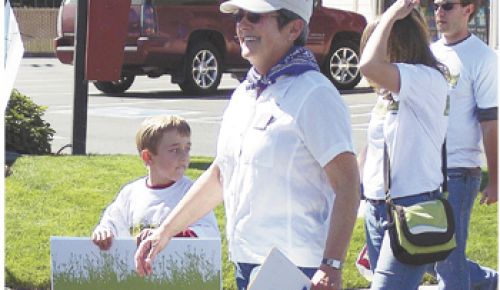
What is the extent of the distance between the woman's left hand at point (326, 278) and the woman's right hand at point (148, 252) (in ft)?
2.13

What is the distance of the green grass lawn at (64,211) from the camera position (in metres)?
6.93

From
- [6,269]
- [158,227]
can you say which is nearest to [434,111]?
[158,227]

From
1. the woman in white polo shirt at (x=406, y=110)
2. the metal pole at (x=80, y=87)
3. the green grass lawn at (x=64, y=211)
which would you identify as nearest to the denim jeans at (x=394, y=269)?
the woman in white polo shirt at (x=406, y=110)

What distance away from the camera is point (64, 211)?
8.26 metres

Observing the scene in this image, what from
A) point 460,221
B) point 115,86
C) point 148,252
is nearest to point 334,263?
point 148,252

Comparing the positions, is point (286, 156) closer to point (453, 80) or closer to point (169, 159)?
point (169, 159)

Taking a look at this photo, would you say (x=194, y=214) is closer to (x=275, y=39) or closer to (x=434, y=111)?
(x=275, y=39)

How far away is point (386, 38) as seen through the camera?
4.46m

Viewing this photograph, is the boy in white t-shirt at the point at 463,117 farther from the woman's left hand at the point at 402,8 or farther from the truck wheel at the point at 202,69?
the truck wheel at the point at 202,69

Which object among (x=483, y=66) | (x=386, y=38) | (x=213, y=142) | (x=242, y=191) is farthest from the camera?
(x=213, y=142)

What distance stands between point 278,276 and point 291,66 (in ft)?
2.13

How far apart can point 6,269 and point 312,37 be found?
14697 millimetres

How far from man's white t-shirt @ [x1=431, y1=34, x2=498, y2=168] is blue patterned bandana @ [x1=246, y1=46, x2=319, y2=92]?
1.74 metres

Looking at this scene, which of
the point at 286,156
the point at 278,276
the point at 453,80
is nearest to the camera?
the point at 278,276
